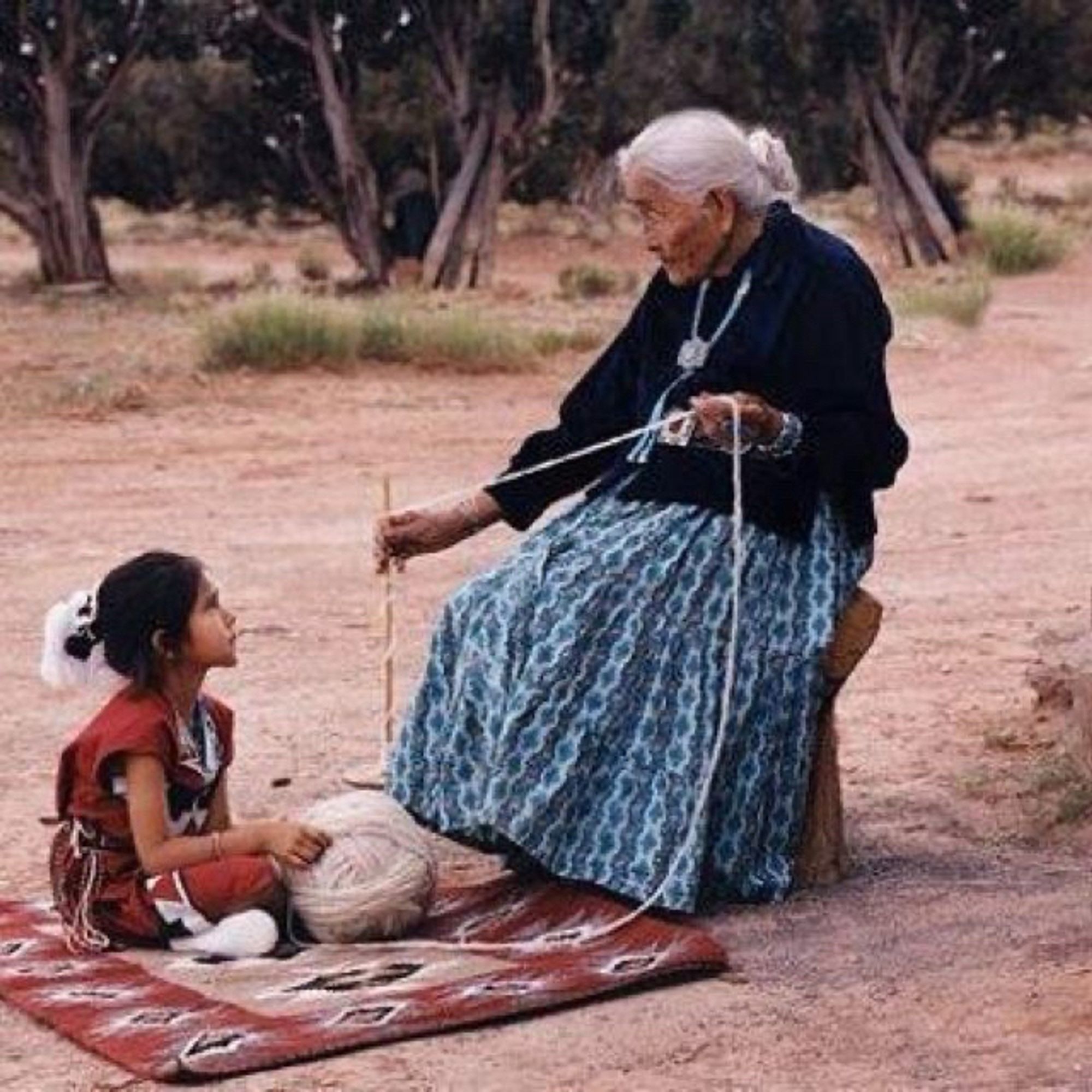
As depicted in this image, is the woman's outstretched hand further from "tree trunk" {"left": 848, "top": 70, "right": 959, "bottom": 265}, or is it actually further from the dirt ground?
"tree trunk" {"left": 848, "top": 70, "right": 959, "bottom": 265}

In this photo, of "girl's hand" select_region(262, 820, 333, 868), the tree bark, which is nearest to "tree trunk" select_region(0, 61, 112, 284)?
the tree bark

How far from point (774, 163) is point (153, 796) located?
5.89 feet

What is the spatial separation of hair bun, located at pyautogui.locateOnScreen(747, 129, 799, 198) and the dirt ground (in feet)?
4.66

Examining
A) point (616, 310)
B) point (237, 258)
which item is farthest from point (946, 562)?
point (237, 258)

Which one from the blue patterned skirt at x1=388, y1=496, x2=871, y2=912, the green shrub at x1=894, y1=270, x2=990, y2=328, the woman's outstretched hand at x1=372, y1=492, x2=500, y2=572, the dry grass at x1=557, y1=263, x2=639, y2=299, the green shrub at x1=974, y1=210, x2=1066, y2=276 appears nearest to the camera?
the blue patterned skirt at x1=388, y1=496, x2=871, y2=912

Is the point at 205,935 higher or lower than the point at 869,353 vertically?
lower

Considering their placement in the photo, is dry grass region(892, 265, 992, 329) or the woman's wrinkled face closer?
the woman's wrinkled face

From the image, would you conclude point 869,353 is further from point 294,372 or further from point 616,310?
point 616,310

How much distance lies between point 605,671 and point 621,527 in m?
0.33

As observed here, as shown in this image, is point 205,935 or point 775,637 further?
point 775,637

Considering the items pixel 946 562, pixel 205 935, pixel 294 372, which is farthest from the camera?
pixel 294 372

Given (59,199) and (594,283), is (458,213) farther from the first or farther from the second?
(59,199)

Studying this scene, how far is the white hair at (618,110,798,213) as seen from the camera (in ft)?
17.9

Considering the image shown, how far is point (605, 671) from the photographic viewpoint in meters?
5.47
